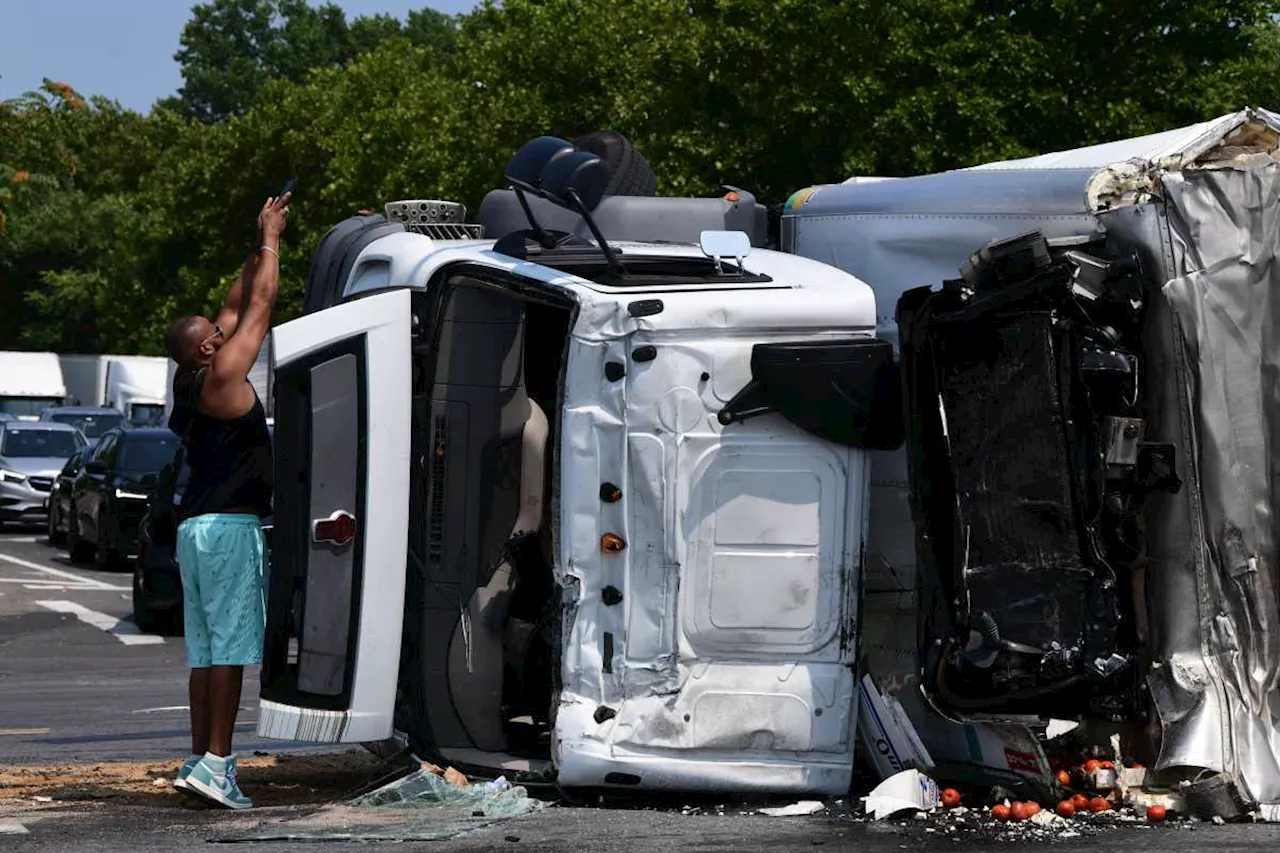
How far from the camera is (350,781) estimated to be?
824cm

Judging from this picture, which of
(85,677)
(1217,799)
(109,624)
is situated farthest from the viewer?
(109,624)

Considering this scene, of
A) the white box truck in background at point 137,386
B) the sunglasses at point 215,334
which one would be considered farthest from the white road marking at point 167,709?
the white box truck in background at point 137,386

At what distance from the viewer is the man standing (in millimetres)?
7387

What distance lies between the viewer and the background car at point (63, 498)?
989 inches

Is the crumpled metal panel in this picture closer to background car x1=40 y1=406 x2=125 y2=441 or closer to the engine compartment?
the engine compartment

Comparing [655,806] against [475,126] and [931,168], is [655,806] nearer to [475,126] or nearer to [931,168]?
[931,168]

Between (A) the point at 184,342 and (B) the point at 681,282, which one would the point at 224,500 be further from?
(B) the point at 681,282

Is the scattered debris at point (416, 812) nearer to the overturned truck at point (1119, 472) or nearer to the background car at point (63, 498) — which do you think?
the overturned truck at point (1119, 472)

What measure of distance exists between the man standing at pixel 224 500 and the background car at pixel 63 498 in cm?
1713

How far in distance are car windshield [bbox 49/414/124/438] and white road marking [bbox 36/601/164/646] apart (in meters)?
16.9

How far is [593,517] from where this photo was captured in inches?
276

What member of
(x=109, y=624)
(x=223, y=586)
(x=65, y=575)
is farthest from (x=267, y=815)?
(x=65, y=575)

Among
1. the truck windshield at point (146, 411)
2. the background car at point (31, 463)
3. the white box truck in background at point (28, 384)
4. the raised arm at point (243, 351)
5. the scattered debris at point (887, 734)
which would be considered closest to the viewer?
the scattered debris at point (887, 734)

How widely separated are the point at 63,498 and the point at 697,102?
13.2 meters
